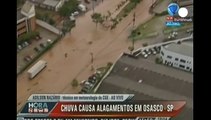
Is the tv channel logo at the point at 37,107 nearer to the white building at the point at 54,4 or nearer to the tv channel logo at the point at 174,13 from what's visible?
the white building at the point at 54,4

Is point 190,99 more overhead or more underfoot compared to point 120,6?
more underfoot

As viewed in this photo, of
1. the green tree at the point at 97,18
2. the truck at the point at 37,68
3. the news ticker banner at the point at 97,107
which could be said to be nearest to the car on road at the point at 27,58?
the truck at the point at 37,68

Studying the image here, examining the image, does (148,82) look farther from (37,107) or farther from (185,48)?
(37,107)

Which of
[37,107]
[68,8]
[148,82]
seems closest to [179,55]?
[148,82]

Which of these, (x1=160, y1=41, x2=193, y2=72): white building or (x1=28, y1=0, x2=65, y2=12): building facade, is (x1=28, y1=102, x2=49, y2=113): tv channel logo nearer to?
(x1=28, y1=0, x2=65, y2=12): building facade
